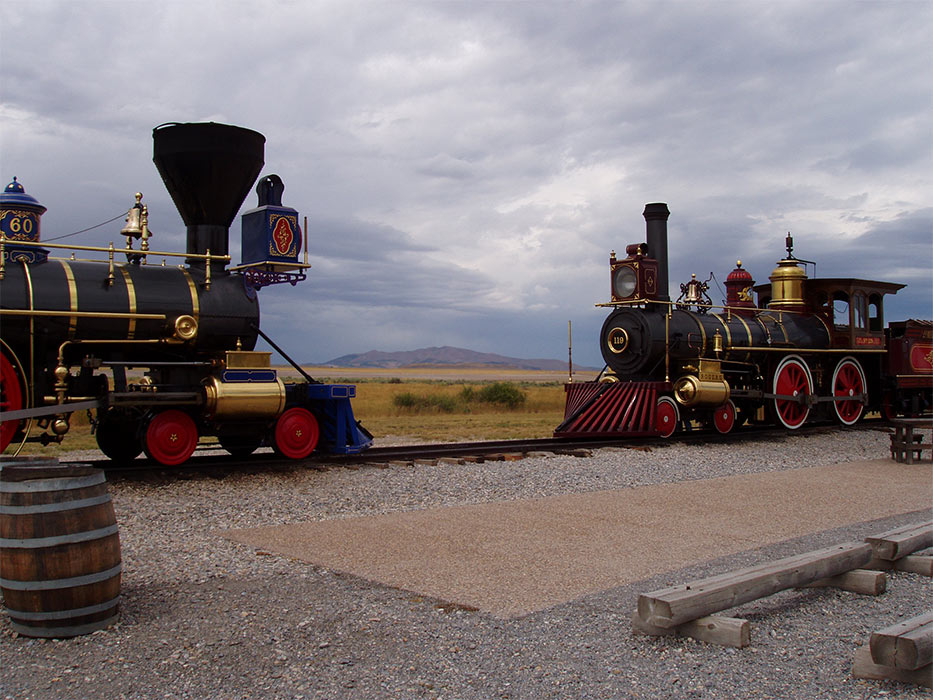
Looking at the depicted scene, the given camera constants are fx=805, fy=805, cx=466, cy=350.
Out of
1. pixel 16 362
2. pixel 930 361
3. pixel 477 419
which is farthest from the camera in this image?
pixel 477 419

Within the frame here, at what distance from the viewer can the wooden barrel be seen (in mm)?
4457

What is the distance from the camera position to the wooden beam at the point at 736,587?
14.3ft

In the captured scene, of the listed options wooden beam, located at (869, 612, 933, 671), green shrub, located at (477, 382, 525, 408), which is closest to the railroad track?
wooden beam, located at (869, 612, 933, 671)

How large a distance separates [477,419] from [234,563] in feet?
65.5

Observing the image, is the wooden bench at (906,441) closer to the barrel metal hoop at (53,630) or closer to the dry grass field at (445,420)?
the dry grass field at (445,420)

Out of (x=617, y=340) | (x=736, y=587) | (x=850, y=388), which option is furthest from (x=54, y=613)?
(x=850, y=388)

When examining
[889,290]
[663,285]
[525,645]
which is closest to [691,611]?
[525,645]

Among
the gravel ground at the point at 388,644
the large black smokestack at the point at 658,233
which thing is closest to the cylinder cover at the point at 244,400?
the gravel ground at the point at 388,644

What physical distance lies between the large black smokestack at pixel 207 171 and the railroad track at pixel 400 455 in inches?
110

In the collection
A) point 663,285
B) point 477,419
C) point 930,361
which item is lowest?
point 477,419

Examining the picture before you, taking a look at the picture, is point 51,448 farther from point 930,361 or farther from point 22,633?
point 930,361

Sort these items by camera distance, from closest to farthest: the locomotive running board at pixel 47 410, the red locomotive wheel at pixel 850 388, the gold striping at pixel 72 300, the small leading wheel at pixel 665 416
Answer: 1. the locomotive running board at pixel 47 410
2. the gold striping at pixel 72 300
3. the small leading wheel at pixel 665 416
4. the red locomotive wheel at pixel 850 388

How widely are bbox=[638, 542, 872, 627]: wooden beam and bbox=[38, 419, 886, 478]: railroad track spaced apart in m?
6.58

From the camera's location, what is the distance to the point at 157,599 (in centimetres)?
524
